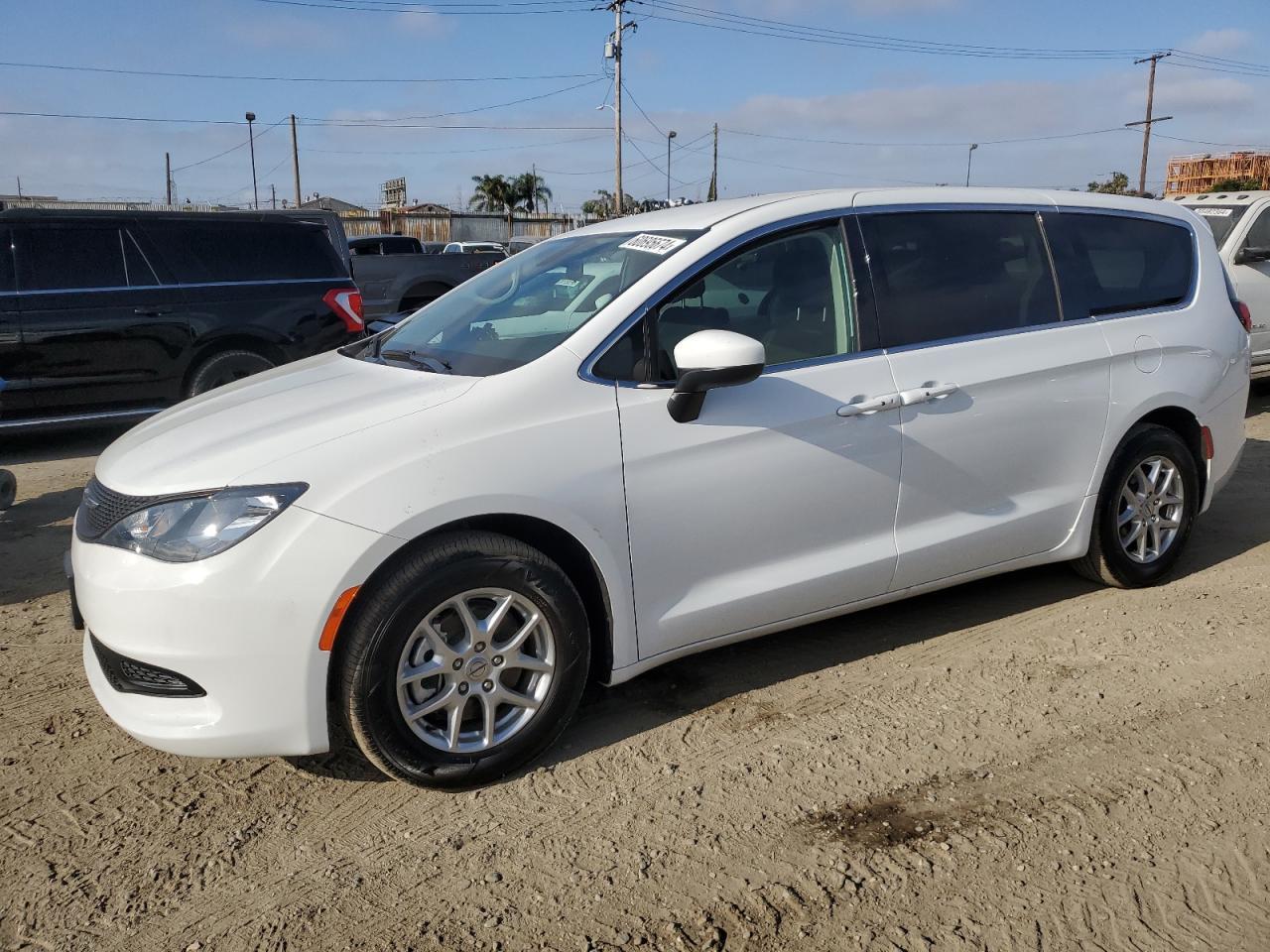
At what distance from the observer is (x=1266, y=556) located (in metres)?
5.25

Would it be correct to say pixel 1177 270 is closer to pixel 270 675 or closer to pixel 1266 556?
pixel 1266 556

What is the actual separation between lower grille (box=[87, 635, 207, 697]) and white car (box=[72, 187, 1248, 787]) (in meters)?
0.01

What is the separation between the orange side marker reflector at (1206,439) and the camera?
187 inches

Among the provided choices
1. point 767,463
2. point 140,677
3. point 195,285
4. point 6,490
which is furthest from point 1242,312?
point 195,285

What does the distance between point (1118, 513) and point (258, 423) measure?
138 inches

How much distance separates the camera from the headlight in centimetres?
285

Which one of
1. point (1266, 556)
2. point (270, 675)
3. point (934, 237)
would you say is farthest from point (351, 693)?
point (1266, 556)

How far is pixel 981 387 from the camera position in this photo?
13.0ft

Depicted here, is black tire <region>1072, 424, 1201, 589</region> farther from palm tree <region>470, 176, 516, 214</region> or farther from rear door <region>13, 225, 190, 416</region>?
palm tree <region>470, 176, 516, 214</region>

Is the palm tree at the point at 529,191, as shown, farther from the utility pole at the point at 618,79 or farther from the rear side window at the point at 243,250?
the rear side window at the point at 243,250

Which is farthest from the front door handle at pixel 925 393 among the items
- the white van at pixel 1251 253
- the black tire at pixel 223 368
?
the white van at pixel 1251 253

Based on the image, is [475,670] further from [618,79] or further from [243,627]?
[618,79]

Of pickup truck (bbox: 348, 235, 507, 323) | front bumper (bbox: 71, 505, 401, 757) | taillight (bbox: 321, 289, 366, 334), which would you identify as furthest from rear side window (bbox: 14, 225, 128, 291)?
pickup truck (bbox: 348, 235, 507, 323)

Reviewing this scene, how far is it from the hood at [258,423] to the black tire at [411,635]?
0.43 m
